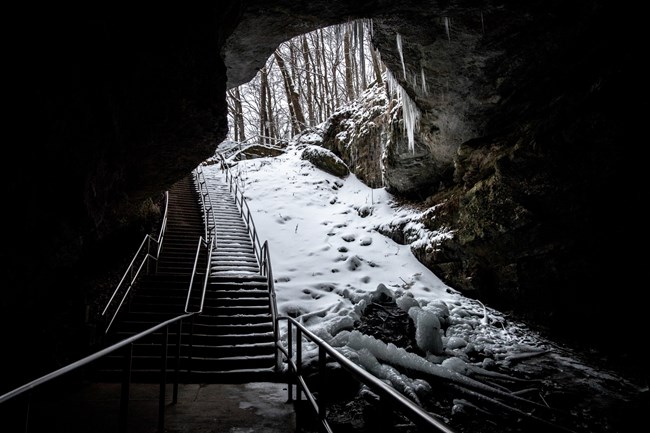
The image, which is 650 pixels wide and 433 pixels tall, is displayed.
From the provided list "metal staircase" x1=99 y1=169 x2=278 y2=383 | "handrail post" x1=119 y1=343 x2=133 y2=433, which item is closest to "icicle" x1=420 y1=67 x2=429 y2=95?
"metal staircase" x1=99 y1=169 x2=278 y2=383

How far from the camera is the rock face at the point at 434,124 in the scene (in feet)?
11.2

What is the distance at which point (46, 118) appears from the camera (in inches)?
127

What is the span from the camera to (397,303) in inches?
292

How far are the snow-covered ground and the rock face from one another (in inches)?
37.3

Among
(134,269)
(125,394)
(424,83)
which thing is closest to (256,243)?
(134,269)

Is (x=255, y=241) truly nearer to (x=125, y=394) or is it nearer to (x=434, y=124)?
(x=434, y=124)

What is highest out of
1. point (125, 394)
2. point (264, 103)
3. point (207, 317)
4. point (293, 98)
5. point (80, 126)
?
point (264, 103)

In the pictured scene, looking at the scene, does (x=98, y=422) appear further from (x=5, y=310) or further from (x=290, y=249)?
(x=290, y=249)

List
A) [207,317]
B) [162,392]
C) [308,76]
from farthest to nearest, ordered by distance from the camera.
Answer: [308,76], [207,317], [162,392]

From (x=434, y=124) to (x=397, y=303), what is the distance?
533 cm

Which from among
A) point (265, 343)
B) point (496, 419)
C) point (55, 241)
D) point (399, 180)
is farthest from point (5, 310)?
point (399, 180)

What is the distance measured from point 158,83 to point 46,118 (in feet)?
5.22

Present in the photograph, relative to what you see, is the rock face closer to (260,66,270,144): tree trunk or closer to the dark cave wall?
the dark cave wall

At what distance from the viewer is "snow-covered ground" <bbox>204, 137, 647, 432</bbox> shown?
4.93 meters
